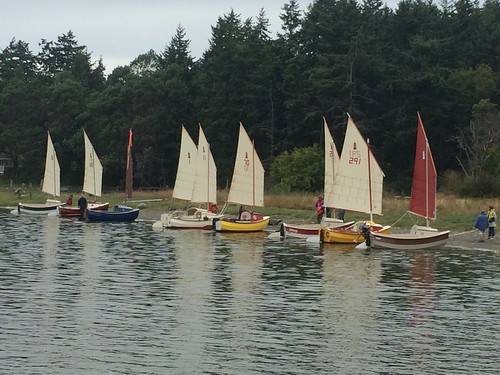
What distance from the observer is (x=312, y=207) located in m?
81.8

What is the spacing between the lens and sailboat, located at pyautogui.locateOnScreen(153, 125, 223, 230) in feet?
239

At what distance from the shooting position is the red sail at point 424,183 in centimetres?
5628

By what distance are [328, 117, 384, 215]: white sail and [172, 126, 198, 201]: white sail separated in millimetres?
20205

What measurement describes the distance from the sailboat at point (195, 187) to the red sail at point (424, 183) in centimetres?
1957

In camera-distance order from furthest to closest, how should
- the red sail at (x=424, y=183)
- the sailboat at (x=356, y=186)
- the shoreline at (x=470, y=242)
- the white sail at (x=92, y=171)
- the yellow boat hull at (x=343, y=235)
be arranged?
the white sail at (x=92, y=171)
the sailboat at (x=356, y=186)
the yellow boat hull at (x=343, y=235)
the shoreline at (x=470, y=242)
the red sail at (x=424, y=183)

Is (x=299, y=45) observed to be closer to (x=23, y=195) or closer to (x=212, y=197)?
(x=23, y=195)

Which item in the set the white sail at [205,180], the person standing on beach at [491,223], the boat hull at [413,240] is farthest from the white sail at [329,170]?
the white sail at [205,180]

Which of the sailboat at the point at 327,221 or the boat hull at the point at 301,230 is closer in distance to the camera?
the sailboat at the point at 327,221

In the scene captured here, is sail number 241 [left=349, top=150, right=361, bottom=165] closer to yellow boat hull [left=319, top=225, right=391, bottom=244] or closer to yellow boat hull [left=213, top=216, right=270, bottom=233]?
yellow boat hull [left=319, top=225, right=391, bottom=244]

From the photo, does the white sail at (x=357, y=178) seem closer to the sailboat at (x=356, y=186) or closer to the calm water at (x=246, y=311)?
the sailboat at (x=356, y=186)

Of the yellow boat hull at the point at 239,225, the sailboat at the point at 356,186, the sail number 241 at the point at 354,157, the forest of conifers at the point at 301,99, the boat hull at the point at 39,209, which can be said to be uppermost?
the forest of conifers at the point at 301,99

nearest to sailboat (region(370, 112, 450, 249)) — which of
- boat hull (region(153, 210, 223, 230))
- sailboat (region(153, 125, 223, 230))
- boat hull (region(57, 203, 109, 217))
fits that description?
boat hull (region(153, 210, 223, 230))

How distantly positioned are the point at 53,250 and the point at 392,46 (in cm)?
7203

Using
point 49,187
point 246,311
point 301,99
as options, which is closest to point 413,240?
point 246,311
